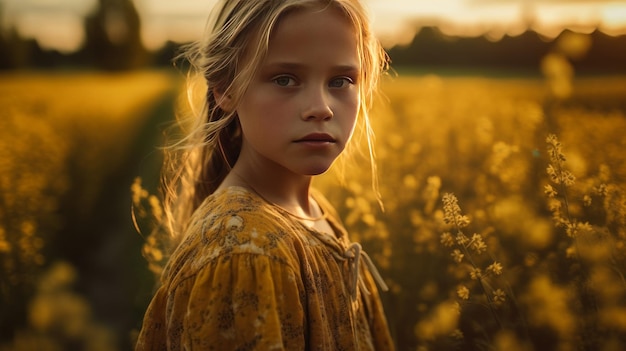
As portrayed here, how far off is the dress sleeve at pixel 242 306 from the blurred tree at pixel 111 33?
24977 millimetres

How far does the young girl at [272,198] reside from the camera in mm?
1591

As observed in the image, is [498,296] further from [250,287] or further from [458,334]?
[250,287]

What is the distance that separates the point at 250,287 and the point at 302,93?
0.53m

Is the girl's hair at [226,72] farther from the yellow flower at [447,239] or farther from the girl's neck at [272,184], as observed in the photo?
the yellow flower at [447,239]

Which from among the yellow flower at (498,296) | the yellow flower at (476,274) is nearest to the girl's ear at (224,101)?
the yellow flower at (476,274)

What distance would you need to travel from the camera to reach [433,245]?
296cm

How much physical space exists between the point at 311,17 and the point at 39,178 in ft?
14.0

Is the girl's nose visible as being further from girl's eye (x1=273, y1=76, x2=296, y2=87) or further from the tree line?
the tree line

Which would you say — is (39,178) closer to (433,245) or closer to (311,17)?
(433,245)

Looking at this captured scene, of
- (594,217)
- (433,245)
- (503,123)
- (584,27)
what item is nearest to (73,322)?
(433,245)

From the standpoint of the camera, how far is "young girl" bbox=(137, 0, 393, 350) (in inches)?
62.6

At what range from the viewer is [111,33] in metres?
25.8

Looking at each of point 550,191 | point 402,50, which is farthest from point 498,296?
point 402,50

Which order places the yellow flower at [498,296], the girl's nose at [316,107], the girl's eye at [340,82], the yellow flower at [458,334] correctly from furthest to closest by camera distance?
the yellow flower at [458,334] < the yellow flower at [498,296] < the girl's eye at [340,82] < the girl's nose at [316,107]
